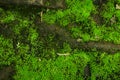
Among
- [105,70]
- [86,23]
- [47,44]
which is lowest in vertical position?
[105,70]

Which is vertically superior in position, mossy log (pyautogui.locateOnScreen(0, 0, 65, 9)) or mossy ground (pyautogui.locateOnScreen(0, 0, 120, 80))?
mossy log (pyautogui.locateOnScreen(0, 0, 65, 9))

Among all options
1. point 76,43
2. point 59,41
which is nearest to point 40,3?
point 59,41

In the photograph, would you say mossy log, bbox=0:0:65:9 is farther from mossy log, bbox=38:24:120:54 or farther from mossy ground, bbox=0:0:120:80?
mossy log, bbox=38:24:120:54

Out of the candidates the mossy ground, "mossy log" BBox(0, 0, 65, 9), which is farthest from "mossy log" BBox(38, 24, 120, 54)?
"mossy log" BBox(0, 0, 65, 9)

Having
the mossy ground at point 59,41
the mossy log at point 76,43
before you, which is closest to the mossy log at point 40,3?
the mossy ground at point 59,41

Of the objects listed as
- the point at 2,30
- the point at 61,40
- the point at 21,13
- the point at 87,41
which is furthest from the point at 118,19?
the point at 2,30

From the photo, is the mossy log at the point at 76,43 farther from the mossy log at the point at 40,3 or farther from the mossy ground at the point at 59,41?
the mossy log at the point at 40,3

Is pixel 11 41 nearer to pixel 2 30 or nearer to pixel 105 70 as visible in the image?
pixel 2 30

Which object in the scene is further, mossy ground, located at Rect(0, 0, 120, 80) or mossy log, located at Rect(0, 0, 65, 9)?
mossy log, located at Rect(0, 0, 65, 9)

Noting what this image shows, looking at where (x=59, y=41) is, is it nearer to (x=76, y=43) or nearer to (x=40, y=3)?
(x=76, y=43)

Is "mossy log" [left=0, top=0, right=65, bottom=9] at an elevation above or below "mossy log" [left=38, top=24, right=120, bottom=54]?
above

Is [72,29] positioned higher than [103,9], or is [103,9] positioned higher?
[103,9]
